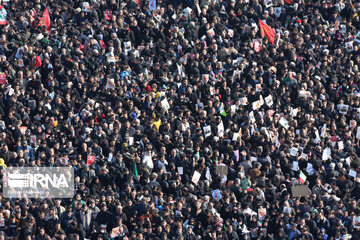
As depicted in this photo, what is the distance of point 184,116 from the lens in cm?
4144

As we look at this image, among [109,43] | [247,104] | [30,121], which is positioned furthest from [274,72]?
[30,121]

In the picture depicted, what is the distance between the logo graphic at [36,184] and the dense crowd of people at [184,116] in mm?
267

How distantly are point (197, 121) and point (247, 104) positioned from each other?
6.69ft

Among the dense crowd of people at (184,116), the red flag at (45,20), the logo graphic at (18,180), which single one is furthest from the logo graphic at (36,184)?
the red flag at (45,20)

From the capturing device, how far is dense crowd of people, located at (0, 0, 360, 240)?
37.8m

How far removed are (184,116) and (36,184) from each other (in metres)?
5.58

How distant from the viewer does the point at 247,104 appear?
1688 inches

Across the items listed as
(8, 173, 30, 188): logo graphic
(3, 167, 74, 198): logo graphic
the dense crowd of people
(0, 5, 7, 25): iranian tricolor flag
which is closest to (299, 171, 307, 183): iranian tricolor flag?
the dense crowd of people

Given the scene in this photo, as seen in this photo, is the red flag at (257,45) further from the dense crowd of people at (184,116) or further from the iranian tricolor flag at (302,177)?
the iranian tricolor flag at (302,177)

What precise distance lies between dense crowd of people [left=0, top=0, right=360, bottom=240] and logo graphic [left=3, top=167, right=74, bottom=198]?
0.88 ft

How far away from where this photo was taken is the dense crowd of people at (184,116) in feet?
124

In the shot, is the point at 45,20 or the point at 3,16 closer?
the point at 3,16

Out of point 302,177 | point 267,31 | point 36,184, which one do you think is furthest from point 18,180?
point 267,31

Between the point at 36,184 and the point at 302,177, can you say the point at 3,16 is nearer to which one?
the point at 36,184
